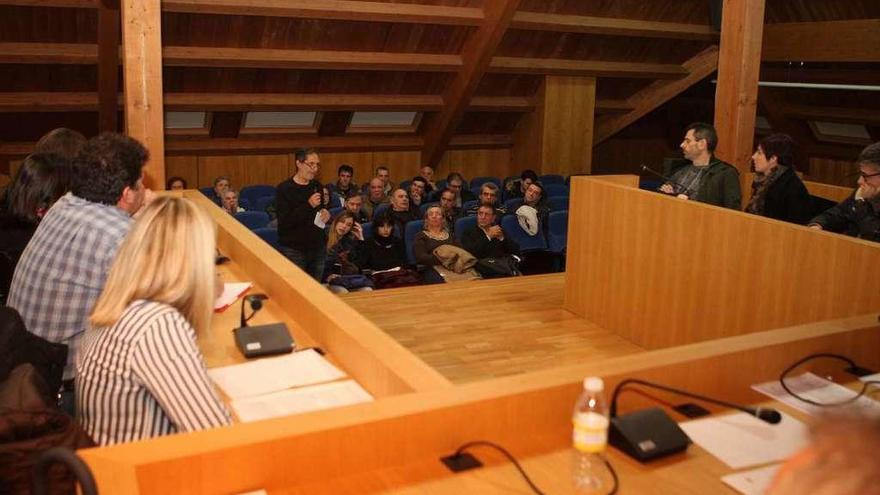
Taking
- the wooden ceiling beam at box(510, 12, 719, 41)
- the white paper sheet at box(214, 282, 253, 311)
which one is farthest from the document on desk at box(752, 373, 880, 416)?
the wooden ceiling beam at box(510, 12, 719, 41)

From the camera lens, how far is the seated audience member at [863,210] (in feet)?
14.6

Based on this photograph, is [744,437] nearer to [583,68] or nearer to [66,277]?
[66,277]

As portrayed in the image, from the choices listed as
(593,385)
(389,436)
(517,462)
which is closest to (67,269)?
(389,436)

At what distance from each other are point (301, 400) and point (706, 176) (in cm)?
368

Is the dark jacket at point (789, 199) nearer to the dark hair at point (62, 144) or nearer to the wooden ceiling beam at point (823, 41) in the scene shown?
the dark hair at point (62, 144)

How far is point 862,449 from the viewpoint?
75cm

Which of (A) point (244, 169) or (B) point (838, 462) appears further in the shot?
(A) point (244, 169)

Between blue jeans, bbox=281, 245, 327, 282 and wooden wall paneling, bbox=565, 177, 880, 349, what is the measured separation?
1801 millimetres

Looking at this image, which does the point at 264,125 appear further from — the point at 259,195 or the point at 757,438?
the point at 757,438

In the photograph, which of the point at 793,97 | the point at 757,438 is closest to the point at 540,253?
the point at 757,438

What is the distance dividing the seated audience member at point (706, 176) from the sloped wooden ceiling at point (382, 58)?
3673 mm

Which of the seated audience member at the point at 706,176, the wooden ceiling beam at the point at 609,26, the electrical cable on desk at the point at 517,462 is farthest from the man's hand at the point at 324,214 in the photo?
the electrical cable on desk at the point at 517,462

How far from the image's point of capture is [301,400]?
8.13 ft

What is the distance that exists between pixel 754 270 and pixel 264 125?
7119 millimetres
